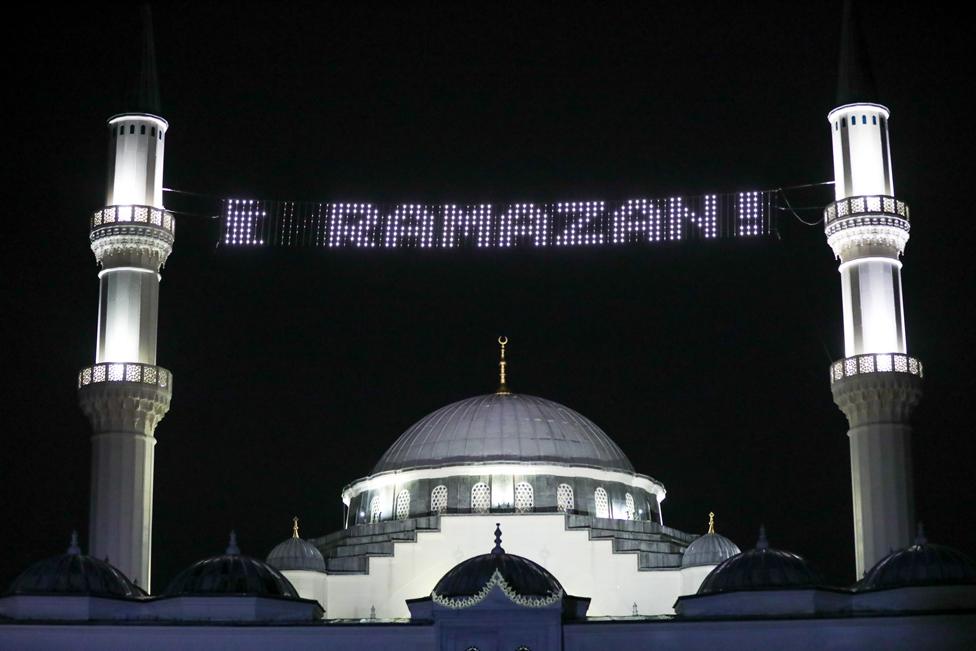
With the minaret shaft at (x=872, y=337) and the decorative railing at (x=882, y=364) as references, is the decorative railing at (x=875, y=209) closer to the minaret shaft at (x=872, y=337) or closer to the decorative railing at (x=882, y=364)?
the minaret shaft at (x=872, y=337)

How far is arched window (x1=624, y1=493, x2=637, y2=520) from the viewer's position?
47.9 m

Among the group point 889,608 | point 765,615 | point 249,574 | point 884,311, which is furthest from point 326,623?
point 884,311

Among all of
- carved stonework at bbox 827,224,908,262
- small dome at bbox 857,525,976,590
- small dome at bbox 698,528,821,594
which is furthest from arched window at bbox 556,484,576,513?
small dome at bbox 857,525,976,590

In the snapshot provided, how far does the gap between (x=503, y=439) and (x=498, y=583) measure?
36.5 feet

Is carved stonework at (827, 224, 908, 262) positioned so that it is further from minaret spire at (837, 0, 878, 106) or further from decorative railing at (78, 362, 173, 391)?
decorative railing at (78, 362, 173, 391)

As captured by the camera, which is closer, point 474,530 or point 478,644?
point 478,644

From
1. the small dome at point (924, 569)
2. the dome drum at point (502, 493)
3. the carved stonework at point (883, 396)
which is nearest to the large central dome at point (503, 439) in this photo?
the dome drum at point (502, 493)

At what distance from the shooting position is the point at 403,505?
47438 millimetres

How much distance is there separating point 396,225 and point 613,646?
497 inches

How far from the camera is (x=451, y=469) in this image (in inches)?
1853

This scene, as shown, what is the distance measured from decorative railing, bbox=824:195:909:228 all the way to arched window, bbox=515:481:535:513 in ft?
33.6

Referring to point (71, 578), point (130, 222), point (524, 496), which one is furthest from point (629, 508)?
point (71, 578)

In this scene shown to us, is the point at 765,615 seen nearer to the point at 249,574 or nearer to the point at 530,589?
the point at 530,589

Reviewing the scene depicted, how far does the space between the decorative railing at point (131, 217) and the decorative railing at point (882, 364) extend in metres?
17.7
